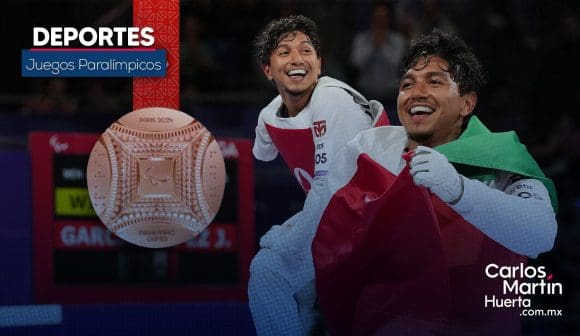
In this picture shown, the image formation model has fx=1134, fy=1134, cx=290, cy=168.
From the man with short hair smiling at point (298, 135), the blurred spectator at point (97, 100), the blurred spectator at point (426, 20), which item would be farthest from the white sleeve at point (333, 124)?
the blurred spectator at point (426, 20)

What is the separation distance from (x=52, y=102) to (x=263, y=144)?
1620mm

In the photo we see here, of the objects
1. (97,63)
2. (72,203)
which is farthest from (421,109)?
(72,203)

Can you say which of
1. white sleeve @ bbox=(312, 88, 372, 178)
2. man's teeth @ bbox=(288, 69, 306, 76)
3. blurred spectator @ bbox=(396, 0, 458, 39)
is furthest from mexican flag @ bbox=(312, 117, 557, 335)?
blurred spectator @ bbox=(396, 0, 458, 39)

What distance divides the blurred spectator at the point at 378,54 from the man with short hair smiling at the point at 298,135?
5.77ft

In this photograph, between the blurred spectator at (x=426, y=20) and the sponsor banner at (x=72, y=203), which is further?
the blurred spectator at (x=426, y=20)

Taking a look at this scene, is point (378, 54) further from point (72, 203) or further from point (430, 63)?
point (430, 63)

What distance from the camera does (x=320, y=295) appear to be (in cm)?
347

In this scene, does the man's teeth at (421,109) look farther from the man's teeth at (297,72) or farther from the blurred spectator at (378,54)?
the blurred spectator at (378,54)

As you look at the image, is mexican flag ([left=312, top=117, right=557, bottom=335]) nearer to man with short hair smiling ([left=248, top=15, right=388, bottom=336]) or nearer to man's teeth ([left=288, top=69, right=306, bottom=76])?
man with short hair smiling ([left=248, top=15, right=388, bottom=336])

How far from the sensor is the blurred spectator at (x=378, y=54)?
5.58 meters

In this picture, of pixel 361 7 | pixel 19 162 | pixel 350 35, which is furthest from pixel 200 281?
pixel 361 7

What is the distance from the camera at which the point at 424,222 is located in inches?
127

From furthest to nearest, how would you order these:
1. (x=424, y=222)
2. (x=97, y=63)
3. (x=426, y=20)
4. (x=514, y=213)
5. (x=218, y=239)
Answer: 1. (x=426, y=20)
2. (x=218, y=239)
3. (x=97, y=63)
4. (x=424, y=222)
5. (x=514, y=213)

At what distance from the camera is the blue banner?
367 cm
